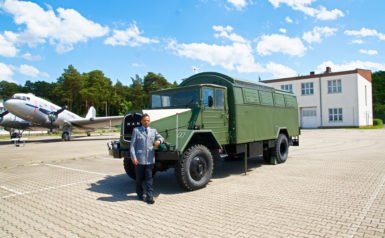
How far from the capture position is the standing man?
5887 mm

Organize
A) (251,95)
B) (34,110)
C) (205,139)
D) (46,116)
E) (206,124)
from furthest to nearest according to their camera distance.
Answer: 1. (46,116)
2. (34,110)
3. (251,95)
4. (205,139)
5. (206,124)

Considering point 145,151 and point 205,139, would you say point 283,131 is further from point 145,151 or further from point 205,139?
point 145,151

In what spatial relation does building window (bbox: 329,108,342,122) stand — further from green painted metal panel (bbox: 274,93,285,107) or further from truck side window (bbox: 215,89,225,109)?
truck side window (bbox: 215,89,225,109)

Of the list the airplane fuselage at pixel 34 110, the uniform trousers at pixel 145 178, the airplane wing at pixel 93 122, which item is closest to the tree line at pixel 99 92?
the airplane wing at pixel 93 122

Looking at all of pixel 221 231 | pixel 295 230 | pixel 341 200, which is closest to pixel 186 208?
pixel 221 231

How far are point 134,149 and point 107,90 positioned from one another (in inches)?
2799

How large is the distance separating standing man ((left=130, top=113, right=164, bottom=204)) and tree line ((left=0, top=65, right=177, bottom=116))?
55.6 meters

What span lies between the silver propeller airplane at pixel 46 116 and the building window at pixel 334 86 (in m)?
29.0

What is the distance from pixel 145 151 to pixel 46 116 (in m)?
24.5

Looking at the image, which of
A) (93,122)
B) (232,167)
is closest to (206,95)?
(232,167)

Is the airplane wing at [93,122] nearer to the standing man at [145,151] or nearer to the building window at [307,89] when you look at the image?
the standing man at [145,151]

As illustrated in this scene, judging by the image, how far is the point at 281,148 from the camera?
1079cm

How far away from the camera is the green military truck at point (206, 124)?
21.6 ft

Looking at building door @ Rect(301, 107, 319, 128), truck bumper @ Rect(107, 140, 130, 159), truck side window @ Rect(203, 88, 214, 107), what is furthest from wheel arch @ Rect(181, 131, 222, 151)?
building door @ Rect(301, 107, 319, 128)
